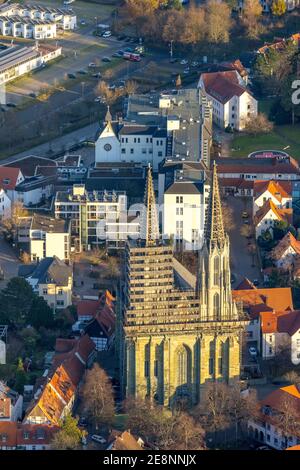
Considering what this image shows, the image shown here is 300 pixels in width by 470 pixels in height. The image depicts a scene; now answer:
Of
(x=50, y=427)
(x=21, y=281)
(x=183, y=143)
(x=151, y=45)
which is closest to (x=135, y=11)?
(x=151, y=45)

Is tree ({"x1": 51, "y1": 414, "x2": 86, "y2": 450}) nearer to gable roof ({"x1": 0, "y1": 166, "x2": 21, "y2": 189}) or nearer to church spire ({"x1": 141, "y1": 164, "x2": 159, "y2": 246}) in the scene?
church spire ({"x1": 141, "y1": 164, "x2": 159, "y2": 246})

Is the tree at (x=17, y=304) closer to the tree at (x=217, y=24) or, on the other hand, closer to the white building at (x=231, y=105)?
the white building at (x=231, y=105)

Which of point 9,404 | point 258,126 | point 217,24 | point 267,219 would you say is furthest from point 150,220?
point 217,24

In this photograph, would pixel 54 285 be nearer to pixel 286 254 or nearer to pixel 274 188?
pixel 286 254

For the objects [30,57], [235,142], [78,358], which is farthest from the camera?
[30,57]

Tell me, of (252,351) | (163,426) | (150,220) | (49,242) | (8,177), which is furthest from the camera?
(8,177)

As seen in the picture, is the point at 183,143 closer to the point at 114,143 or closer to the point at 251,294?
the point at 114,143
